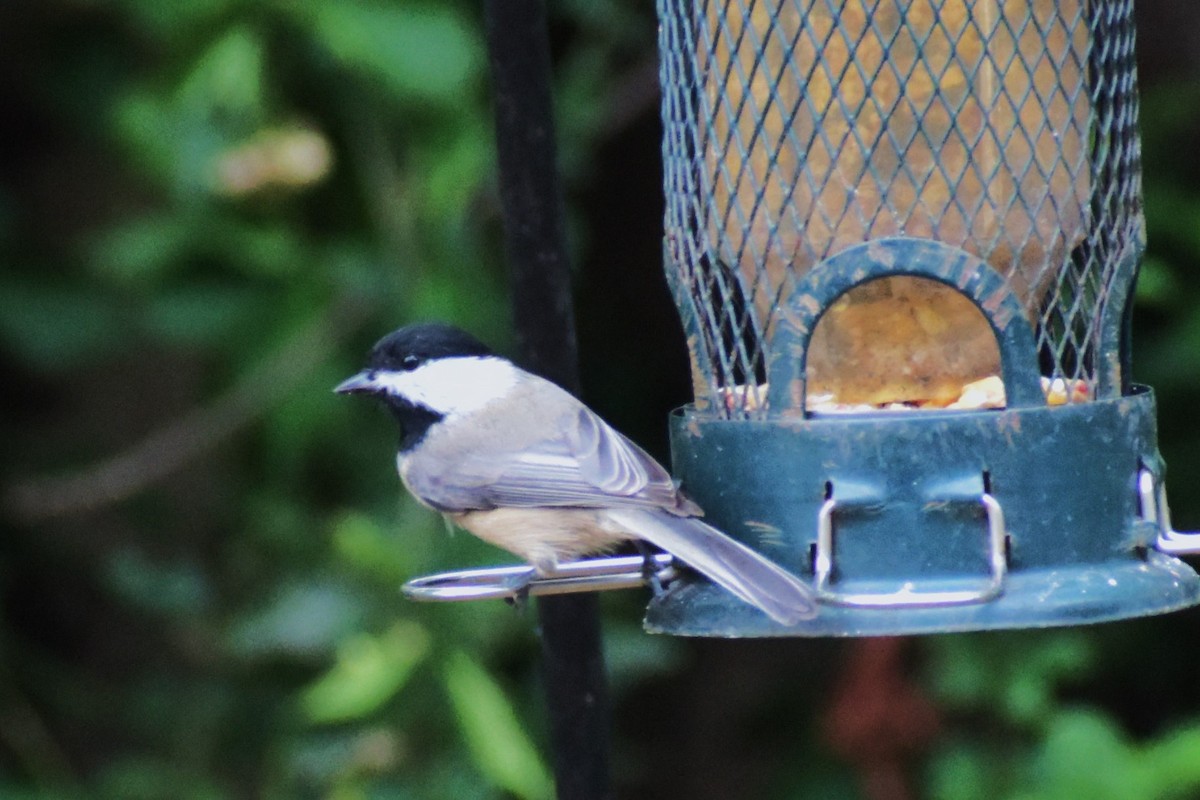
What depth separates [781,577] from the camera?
6.13ft

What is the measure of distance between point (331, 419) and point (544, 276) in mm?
1203

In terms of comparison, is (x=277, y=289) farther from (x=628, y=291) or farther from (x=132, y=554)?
(x=628, y=291)

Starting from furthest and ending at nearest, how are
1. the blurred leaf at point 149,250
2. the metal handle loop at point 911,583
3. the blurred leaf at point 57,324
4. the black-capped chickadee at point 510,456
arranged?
the blurred leaf at point 57,324 < the blurred leaf at point 149,250 < the black-capped chickadee at point 510,456 < the metal handle loop at point 911,583

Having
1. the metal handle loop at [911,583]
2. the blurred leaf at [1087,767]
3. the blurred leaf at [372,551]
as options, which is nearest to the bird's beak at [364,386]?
the blurred leaf at [372,551]

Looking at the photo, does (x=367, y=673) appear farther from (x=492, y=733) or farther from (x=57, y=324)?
(x=57, y=324)

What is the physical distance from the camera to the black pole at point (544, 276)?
1942 millimetres

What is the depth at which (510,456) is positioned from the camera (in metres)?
2.41

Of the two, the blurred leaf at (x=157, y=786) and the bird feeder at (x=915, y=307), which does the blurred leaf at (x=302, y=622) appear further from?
the bird feeder at (x=915, y=307)

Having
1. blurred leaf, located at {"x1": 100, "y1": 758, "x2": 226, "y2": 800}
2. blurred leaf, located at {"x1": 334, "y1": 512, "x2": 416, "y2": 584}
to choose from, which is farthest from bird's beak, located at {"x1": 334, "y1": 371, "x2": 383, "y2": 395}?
blurred leaf, located at {"x1": 100, "y1": 758, "x2": 226, "y2": 800}

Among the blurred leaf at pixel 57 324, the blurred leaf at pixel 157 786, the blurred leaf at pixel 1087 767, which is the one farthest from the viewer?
the blurred leaf at pixel 57 324

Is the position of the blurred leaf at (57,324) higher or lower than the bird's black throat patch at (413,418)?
higher

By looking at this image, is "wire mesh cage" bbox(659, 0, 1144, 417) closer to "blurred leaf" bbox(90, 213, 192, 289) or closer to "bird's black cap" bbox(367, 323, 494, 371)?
"bird's black cap" bbox(367, 323, 494, 371)

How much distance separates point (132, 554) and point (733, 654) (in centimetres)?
152

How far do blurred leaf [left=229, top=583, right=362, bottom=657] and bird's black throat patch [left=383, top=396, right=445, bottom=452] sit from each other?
49 cm
